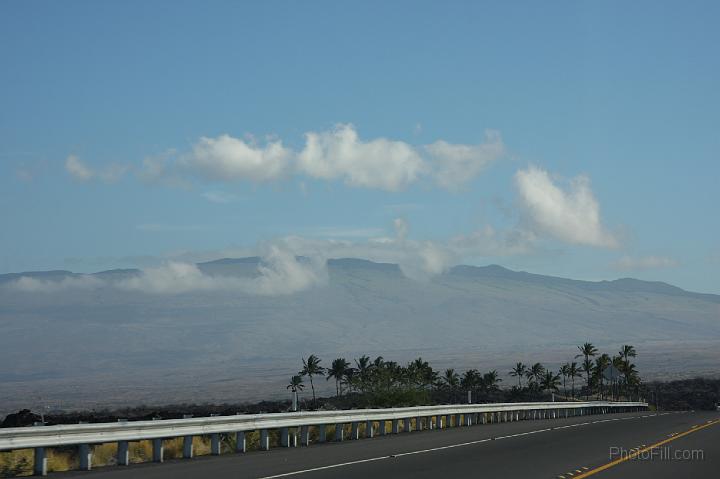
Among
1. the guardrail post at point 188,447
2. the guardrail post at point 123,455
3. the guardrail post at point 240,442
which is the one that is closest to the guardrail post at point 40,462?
the guardrail post at point 123,455

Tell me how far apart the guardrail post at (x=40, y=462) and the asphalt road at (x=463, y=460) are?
0.30 metres

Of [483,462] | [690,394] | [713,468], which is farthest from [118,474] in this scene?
[690,394]

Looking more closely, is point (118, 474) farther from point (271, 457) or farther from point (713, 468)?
point (713, 468)

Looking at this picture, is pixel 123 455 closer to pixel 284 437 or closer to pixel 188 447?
pixel 188 447

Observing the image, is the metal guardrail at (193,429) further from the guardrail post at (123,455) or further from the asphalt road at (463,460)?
the asphalt road at (463,460)

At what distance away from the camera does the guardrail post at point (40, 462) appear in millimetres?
20906

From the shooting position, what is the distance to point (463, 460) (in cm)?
2464

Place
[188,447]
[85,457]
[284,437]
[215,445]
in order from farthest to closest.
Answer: [284,437] → [215,445] → [188,447] → [85,457]

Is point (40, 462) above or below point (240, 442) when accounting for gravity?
below

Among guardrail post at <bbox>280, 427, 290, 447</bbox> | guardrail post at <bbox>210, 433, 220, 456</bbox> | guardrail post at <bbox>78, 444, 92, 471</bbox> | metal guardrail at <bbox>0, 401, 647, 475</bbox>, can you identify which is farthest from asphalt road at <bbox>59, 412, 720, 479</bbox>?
guardrail post at <bbox>280, 427, 290, 447</bbox>

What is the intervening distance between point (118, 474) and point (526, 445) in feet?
40.7

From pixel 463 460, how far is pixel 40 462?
862cm

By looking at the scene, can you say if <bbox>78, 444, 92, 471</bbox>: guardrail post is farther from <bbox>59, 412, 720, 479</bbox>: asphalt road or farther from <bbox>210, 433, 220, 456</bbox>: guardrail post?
<bbox>210, 433, 220, 456</bbox>: guardrail post

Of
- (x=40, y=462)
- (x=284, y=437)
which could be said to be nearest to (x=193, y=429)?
(x=40, y=462)
